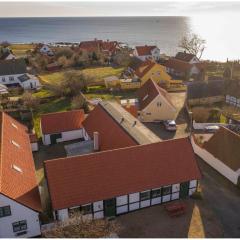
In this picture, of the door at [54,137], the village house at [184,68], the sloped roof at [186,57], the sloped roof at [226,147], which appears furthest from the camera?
the sloped roof at [186,57]

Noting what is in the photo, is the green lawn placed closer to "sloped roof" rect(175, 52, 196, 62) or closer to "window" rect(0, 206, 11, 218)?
"window" rect(0, 206, 11, 218)

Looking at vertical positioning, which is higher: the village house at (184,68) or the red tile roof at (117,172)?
the village house at (184,68)

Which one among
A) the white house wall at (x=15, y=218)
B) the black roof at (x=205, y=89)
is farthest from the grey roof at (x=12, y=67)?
the white house wall at (x=15, y=218)

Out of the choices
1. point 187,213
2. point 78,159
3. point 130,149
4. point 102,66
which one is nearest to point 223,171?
point 187,213

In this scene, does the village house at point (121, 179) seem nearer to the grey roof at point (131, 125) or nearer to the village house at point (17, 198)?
the village house at point (17, 198)

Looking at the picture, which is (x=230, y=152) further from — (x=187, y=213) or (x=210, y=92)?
(x=210, y=92)

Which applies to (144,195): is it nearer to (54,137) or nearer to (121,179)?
(121,179)

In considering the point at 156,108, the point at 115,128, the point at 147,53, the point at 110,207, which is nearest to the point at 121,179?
the point at 110,207
